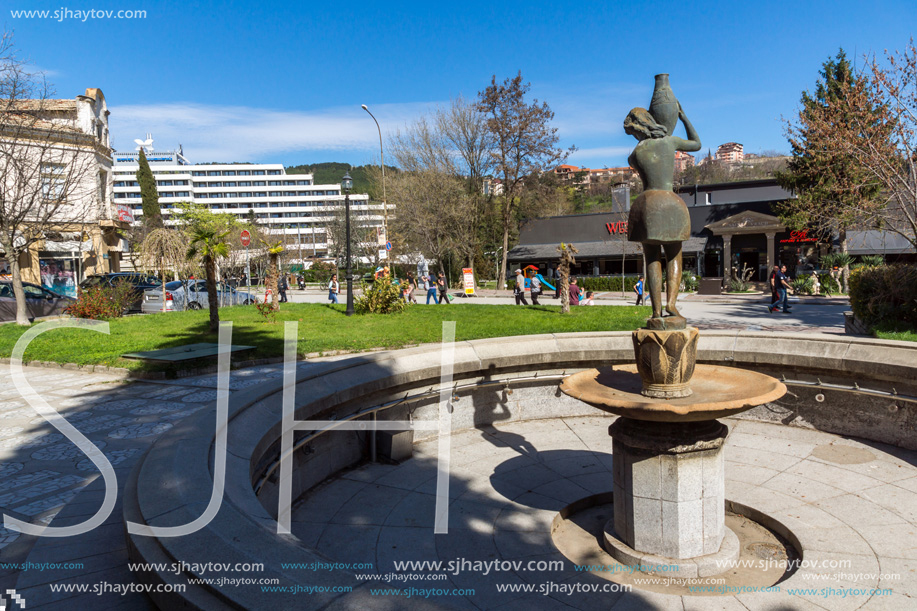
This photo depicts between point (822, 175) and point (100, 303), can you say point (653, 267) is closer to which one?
point (100, 303)

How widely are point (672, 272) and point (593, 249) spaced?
37.4m

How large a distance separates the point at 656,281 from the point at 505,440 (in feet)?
10.5

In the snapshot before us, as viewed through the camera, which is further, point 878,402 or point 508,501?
point 878,402

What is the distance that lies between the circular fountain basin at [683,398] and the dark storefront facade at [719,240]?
93.2 feet

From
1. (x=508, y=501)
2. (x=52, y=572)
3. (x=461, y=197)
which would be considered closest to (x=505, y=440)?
(x=508, y=501)

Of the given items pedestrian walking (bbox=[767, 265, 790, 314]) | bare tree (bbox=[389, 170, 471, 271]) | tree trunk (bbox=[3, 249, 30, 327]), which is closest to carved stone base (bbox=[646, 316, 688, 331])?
pedestrian walking (bbox=[767, 265, 790, 314])

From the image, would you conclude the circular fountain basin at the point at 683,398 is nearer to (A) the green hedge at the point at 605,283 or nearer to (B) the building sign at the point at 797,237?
(A) the green hedge at the point at 605,283

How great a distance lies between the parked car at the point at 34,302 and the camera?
1891 centimetres

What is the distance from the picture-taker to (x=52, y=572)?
10.8 feet

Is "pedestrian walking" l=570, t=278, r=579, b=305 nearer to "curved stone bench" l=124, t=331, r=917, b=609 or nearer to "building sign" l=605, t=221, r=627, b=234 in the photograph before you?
"curved stone bench" l=124, t=331, r=917, b=609

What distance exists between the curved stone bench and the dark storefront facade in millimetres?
25943

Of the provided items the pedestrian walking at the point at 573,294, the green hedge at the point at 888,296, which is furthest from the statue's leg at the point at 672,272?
the pedestrian walking at the point at 573,294

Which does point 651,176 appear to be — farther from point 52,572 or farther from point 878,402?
point 52,572

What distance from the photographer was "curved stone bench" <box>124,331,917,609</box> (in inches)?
106
